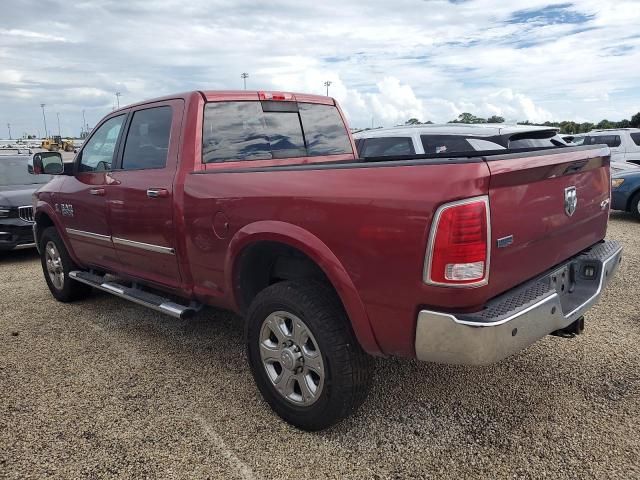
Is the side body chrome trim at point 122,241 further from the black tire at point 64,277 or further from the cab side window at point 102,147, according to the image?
the cab side window at point 102,147

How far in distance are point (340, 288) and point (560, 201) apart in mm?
1233

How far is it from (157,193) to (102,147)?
131cm

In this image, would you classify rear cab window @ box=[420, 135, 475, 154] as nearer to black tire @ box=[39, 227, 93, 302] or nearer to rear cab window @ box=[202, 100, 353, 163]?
rear cab window @ box=[202, 100, 353, 163]

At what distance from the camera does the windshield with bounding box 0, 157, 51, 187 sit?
8.36 metres

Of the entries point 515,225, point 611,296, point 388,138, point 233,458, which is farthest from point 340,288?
point 388,138

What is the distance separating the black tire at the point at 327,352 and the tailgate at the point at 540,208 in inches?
30.7

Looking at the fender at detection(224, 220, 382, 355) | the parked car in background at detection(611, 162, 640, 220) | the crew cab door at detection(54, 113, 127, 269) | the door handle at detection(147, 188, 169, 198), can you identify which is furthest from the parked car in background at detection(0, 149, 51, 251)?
the parked car in background at detection(611, 162, 640, 220)

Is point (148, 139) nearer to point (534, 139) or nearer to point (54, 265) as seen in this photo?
point (54, 265)

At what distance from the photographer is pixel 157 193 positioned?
353 cm

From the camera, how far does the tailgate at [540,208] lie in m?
2.23

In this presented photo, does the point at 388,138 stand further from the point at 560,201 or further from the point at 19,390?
the point at 19,390

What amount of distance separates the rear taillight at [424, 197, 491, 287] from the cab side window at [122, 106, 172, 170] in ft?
7.19

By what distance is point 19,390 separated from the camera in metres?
3.42

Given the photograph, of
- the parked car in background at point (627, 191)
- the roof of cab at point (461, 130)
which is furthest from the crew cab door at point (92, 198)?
the parked car in background at point (627, 191)
